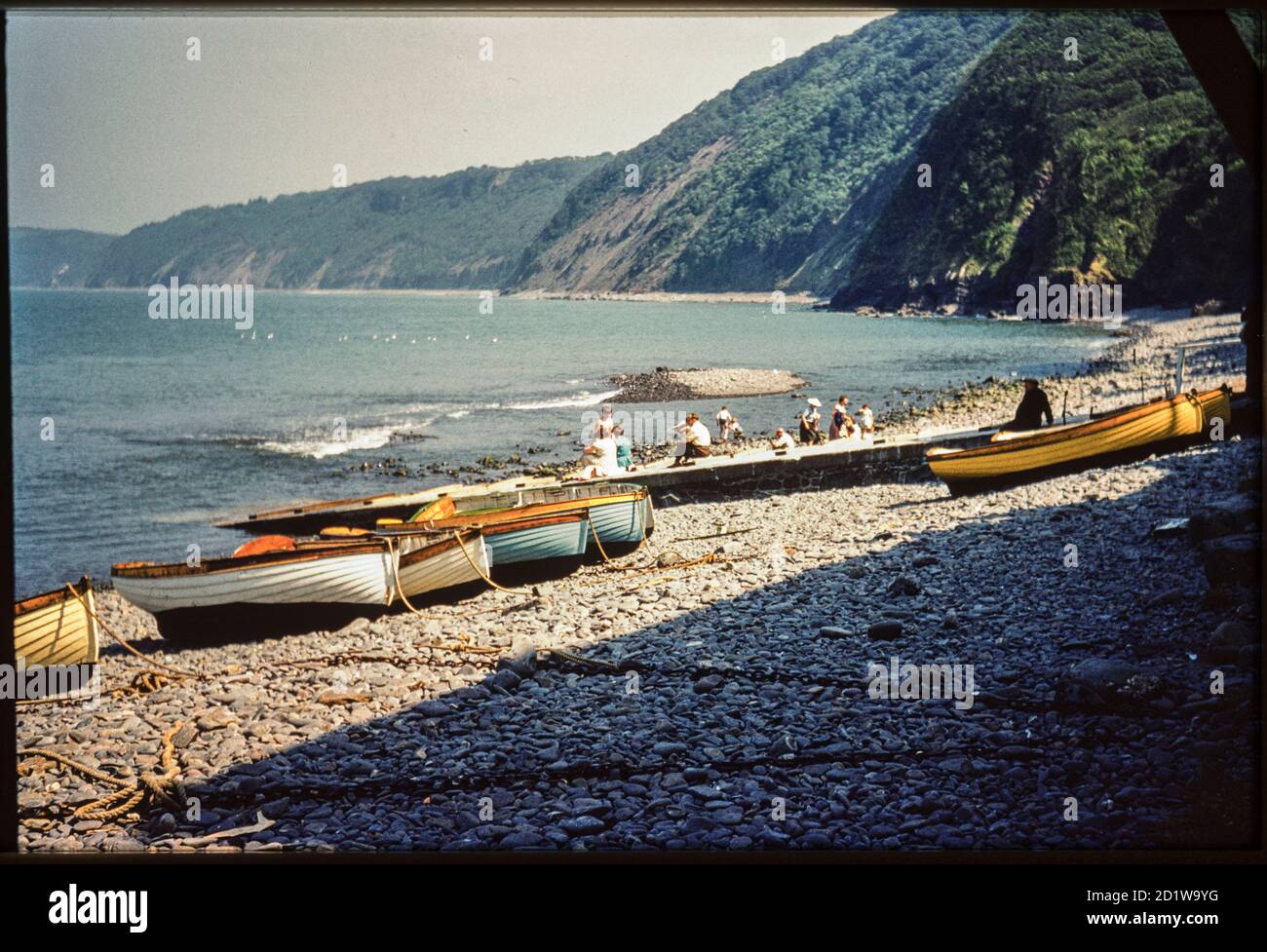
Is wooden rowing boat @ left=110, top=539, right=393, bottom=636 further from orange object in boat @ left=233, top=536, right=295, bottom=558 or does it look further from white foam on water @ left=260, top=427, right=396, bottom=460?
white foam on water @ left=260, top=427, right=396, bottom=460

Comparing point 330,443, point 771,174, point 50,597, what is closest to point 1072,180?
point 771,174

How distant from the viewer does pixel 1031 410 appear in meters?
8.47

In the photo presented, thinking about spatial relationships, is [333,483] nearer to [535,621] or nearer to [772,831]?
[535,621]

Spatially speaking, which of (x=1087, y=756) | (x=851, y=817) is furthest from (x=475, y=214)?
(x=1087, y=756)

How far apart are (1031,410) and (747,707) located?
432 centimetres

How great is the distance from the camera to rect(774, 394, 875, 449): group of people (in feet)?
25.4

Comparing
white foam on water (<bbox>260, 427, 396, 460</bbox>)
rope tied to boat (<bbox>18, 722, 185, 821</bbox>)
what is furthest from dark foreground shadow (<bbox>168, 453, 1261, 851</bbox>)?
white foam on water (<bbox>260, 427, 396, 460</bbox>)

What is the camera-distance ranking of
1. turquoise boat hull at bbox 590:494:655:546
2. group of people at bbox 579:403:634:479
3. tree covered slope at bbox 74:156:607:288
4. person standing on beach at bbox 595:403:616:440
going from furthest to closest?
turquoise boat hull at bbox 590:494:655:546, group of people at bbox 579:403:634:479, person standing on beach at bbox 595:403:616:440, tree covered slope at bbox 74:156:607:288

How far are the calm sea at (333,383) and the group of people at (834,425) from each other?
0.42 feet

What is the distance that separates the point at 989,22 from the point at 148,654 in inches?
222

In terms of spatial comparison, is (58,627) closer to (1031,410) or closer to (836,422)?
(836,422)

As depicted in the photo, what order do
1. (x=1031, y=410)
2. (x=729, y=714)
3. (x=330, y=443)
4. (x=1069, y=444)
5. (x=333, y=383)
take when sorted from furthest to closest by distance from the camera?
(x=333, y=383), (x=1031, y=410), (x=1069, y=444), (x=330, y=443), (x=729, y=714)

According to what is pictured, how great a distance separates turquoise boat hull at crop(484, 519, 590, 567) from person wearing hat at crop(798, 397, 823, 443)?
1.78m

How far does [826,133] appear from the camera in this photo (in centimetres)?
754
